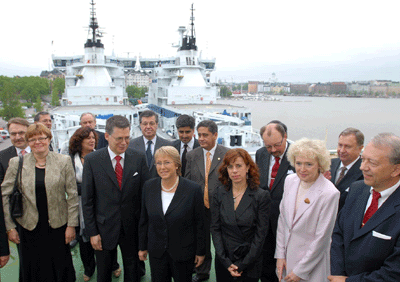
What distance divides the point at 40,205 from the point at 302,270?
251 centimetres

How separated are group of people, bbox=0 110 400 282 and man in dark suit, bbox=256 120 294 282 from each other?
11mm

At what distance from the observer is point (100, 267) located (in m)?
2.87

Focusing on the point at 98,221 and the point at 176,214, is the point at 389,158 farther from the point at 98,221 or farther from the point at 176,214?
the point at 98,221

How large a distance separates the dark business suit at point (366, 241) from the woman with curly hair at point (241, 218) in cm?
61

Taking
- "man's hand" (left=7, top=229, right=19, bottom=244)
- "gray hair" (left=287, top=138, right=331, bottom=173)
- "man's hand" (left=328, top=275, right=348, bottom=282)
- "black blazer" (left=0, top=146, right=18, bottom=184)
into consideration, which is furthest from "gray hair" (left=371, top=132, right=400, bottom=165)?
"black blazer" (left=0, top=146, right=18, bottom=184)

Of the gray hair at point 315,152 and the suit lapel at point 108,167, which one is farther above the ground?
the gray hair at point 315,152

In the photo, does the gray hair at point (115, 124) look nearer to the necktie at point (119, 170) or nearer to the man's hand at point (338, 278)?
the necktie at point (119, 170)

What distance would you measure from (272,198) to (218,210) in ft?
2.42

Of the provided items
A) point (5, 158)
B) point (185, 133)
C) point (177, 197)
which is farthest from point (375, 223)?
point (5, 158)

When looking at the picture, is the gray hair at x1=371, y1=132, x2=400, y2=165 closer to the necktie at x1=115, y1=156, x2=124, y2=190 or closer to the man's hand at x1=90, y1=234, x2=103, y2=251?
the necktie at x1=115, y1=156, x2=124, y2=190

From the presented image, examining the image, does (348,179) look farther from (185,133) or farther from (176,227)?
(185,133)

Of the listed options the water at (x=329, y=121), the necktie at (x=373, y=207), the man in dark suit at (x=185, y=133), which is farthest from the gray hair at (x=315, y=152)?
the water at (x=329, y=121)

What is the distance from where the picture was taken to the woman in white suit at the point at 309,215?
2264 mm

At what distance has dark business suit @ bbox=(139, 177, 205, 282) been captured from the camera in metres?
2.50
